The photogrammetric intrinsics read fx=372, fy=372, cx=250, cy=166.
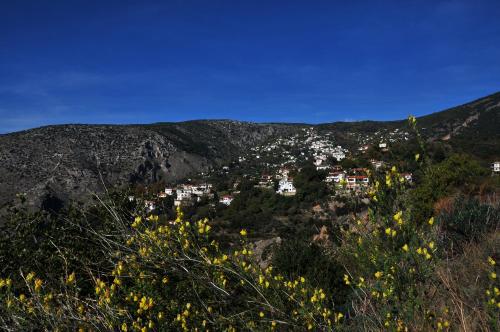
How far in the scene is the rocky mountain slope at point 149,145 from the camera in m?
55.0

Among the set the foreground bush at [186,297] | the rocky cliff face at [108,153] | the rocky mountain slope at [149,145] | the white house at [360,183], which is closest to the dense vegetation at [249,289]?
the foreground bush at [186,297]

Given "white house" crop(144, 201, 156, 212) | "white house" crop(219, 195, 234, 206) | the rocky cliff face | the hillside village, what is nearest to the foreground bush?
"white house" crop(144, 201, 156, 212)

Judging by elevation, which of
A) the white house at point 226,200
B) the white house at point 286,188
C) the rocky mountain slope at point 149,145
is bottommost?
the white house at point 226,200

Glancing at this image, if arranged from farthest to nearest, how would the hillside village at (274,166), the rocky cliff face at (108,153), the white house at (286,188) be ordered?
the rocky cliff face at (108,153) < the hillside village at (274,166) < the white house at (286,188)

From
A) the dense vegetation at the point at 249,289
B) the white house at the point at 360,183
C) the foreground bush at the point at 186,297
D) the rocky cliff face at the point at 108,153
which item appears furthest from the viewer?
the rocky cliff face at the point at 108,153

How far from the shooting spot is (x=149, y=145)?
305ft

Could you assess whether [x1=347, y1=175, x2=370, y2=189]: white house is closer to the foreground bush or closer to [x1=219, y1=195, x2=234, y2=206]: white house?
the foreground bush

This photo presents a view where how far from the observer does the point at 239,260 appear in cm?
253

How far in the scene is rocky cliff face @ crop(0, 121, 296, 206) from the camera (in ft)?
191

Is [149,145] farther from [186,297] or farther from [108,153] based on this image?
[186,297]

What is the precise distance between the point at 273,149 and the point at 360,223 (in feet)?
314

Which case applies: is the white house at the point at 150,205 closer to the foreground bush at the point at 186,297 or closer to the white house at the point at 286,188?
the foreground bush at the point at 186,297

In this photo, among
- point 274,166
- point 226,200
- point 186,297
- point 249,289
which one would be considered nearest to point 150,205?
point 186,297

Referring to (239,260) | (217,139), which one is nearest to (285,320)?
(239,260)
